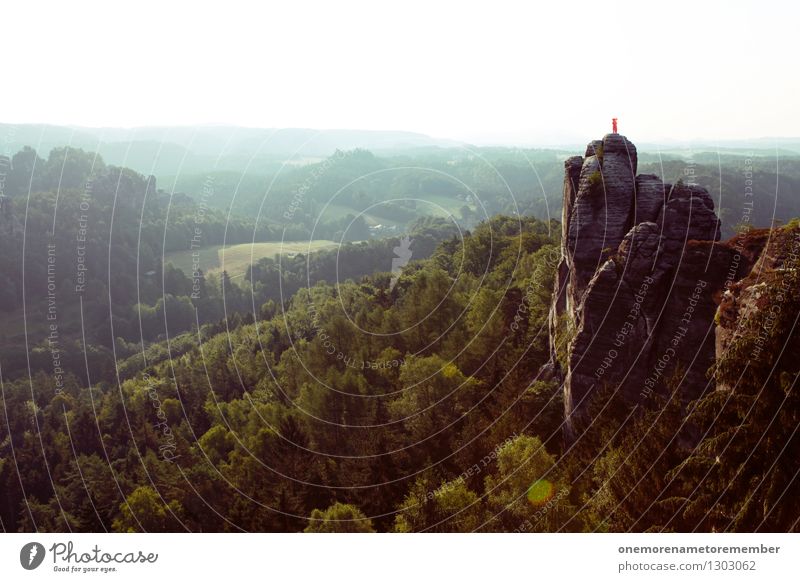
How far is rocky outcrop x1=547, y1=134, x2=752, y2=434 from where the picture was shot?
3422 centimetres

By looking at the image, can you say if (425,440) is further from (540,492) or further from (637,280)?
(637,280)

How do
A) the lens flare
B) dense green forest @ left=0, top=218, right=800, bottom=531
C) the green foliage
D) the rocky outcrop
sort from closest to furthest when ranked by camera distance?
dense green forest @ left=0, top=218, right=800, bottom=531
the rocky outcrop
the lens flare
the green foliage

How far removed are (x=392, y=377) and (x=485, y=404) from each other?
680 inches

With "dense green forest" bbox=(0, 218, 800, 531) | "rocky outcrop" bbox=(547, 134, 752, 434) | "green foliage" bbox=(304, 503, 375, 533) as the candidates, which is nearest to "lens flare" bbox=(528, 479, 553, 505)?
"dense green forest" bbox=(0, 218, 800, 531)

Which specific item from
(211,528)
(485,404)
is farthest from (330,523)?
(485,404)

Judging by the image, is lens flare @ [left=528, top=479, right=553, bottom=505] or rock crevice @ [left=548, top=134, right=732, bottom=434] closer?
rock crevice @ [left=548, top=134, right=732, bottom=434]

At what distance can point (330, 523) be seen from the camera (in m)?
38.9
